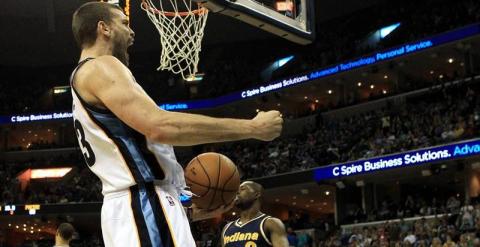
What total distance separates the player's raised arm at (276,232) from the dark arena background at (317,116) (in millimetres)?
10459

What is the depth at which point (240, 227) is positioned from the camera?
7.27 m

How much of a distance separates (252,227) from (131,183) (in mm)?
4534

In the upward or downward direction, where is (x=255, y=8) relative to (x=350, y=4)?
downward

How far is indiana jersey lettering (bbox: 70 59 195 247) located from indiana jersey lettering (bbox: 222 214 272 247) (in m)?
4.34

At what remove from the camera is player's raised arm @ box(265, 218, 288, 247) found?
6906 millimetres

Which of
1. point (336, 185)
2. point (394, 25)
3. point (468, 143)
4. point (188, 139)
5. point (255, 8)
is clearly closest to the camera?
point (188, 139)

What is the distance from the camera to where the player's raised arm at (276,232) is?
6906 mm

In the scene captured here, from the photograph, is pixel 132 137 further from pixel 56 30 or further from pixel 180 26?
pixel 56 30

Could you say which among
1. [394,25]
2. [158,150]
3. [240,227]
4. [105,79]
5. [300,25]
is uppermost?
[394,25]

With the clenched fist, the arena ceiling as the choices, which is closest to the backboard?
the clenched fist

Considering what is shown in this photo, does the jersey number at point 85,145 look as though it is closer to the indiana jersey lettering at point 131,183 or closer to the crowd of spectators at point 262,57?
the indiana jersey lettering at point 131,183

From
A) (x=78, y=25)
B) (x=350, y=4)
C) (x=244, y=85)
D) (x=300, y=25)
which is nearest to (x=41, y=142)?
(x=244, y=85)

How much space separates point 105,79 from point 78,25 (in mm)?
309

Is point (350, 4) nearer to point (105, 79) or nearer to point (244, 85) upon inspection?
point (244, 85)
